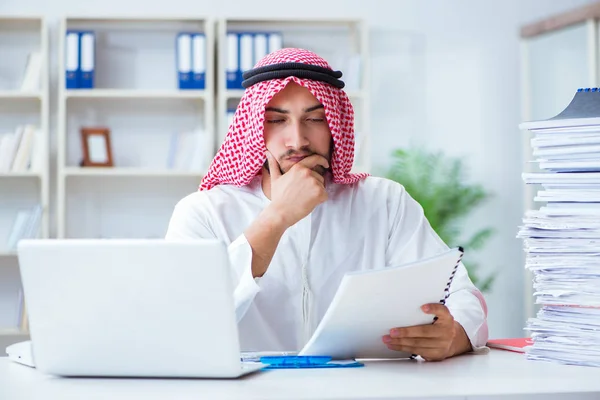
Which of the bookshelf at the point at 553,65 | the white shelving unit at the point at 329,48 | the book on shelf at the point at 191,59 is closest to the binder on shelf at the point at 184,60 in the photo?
the book on shelf at the point at 191,59

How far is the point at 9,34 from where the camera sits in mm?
5207

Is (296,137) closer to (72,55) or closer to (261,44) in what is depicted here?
(261,44)

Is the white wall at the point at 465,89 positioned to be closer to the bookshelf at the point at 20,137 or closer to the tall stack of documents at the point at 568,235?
the bookshelf at the point at 20,137

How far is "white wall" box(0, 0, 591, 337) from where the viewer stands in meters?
5.48

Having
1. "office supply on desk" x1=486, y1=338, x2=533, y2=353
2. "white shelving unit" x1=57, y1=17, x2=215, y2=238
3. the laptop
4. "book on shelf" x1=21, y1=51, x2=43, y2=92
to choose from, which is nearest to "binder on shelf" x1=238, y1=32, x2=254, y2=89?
"white shelving unit" x1=57, y1=17, x2=215, y2=238

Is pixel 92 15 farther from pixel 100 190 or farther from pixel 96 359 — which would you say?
pixel 96 359

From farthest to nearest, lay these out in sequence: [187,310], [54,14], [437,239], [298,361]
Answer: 1. [54,14]
2. [437,239]
3. [298,361]
4. [187,310]

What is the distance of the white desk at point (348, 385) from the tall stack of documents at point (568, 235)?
7cm

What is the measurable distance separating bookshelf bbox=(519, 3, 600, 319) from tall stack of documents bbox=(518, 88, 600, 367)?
352 cm

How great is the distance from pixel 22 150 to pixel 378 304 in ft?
12.7

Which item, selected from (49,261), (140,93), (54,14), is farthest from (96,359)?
(54,14)

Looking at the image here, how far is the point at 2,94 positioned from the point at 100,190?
77 centimetres

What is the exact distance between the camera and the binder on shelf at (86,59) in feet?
16.2

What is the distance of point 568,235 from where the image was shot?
159 cm
